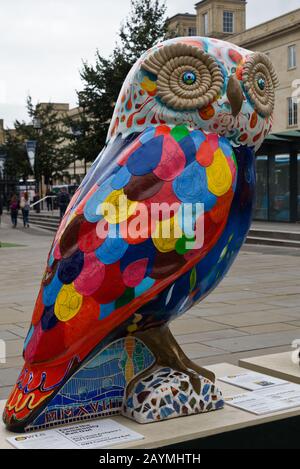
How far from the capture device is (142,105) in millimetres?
2650

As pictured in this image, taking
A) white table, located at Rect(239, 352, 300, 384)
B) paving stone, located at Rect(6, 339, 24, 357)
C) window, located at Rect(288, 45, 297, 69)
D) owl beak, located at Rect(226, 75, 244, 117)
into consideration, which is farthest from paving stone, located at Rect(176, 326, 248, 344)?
window, located at Rect(288, 45, 297, 69)

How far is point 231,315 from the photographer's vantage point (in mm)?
7406

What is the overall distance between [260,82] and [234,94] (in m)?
0.17

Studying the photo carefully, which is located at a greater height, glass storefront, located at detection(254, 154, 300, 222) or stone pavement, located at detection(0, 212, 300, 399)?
glass storefront, located at detection(254, 154, 300, 222)

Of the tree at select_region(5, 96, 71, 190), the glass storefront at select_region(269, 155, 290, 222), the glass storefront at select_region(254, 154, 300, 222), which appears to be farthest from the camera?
the tree at select_region(5, 96, 71, 190)

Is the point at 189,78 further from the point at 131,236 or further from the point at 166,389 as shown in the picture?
the point at 166,389

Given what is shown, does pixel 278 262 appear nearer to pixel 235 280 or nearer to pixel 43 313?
pixel 235 280

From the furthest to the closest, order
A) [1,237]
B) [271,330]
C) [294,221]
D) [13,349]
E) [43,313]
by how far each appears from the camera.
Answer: [1,237]
[294,221]
[271,330]
[13,349]
[43,313]

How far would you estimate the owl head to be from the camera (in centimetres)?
260

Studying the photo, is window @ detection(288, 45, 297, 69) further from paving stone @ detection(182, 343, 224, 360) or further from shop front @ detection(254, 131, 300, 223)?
paving stone @ detection(182, 343, 224, 360)

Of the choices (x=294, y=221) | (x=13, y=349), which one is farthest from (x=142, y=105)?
(x=294, y=221)

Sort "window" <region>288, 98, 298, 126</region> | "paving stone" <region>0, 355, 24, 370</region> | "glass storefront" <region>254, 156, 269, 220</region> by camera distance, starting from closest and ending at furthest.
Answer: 1. "paving stone" <region>0, 355, 24, 370</region>
2. "glass storefront" <region>254, 156, 269, 220</region>
3. "window" <region>288, 98, 298, 126</region>

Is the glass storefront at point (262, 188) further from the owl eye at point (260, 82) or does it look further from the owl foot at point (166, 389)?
the owl foot at point (166, 389)
